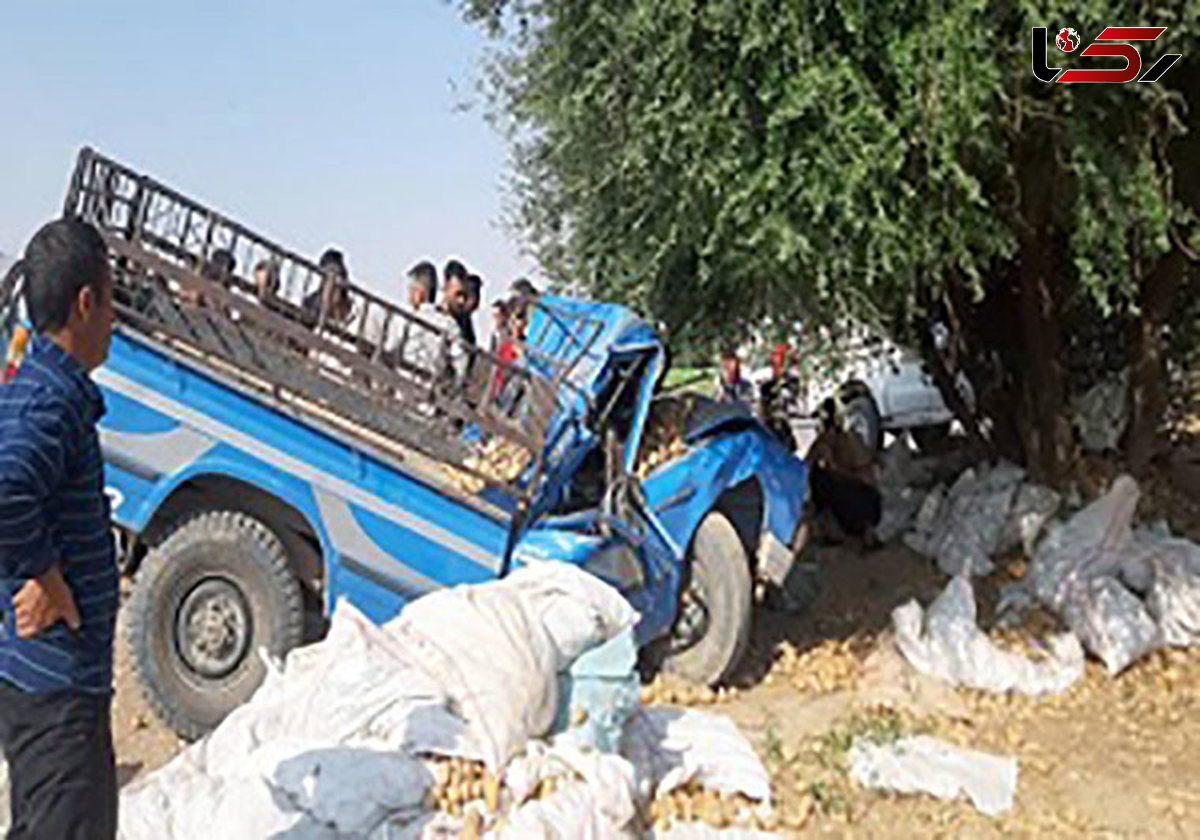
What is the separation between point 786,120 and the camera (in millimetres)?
5703

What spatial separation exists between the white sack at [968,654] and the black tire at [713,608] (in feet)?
3.05

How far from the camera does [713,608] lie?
6914mm

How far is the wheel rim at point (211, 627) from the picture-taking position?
5.81m

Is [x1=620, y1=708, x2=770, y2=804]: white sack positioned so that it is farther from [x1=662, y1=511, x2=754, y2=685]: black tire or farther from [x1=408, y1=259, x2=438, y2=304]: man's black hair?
[x1=408, y1=259, x2=438, y2=304]: man's black hair

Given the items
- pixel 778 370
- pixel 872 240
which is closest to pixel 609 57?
pixel 872 240

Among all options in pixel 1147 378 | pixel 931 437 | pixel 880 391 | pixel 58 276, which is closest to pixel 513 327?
pixel 1147 378

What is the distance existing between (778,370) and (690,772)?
3.06 metres

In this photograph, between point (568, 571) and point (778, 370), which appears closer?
point (568, 571)

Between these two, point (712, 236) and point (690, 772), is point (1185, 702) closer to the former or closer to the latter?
point (690, 772)

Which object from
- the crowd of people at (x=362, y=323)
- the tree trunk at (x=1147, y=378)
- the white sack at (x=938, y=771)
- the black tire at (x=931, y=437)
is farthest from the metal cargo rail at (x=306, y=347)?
the black tire at (x=931, y=437)

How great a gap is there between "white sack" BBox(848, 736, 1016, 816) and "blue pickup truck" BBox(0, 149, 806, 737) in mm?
1337

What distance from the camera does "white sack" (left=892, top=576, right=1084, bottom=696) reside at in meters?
6.76

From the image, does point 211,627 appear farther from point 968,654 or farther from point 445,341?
point 968,654

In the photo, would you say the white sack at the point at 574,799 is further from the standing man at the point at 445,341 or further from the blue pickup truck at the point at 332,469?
the standing man at the point at 445,341
